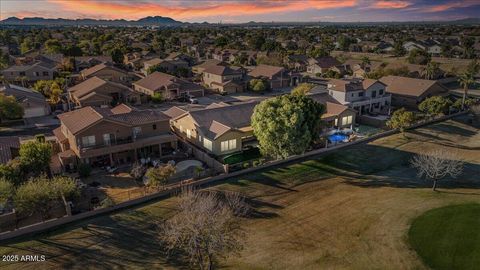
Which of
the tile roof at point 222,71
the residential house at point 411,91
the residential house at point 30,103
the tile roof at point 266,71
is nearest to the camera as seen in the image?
the residential house at point 30,103

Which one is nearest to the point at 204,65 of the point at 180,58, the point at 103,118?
the point at 180,58

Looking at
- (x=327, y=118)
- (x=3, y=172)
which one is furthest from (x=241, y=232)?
(x=327, y=118)

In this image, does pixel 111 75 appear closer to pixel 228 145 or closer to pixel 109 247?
pixel 228 145

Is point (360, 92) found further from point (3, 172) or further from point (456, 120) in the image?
point (3, 172)

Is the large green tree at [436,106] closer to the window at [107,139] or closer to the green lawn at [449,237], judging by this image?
the green lawn at [449,237]

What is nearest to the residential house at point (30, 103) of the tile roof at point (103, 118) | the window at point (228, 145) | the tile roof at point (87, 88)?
the tile roof at point (87, 88)

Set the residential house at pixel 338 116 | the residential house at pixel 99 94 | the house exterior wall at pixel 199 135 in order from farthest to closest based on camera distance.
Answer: the residential house at pixel 99 94 → the residential house at pixel 338 116 → the house exterior wall at pixel 199 135

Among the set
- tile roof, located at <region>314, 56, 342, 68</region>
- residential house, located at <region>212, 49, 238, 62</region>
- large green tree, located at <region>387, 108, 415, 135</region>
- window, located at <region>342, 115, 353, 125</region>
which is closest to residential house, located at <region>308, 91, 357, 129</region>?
window, located at <region>342, 115, 353, 125</region>
